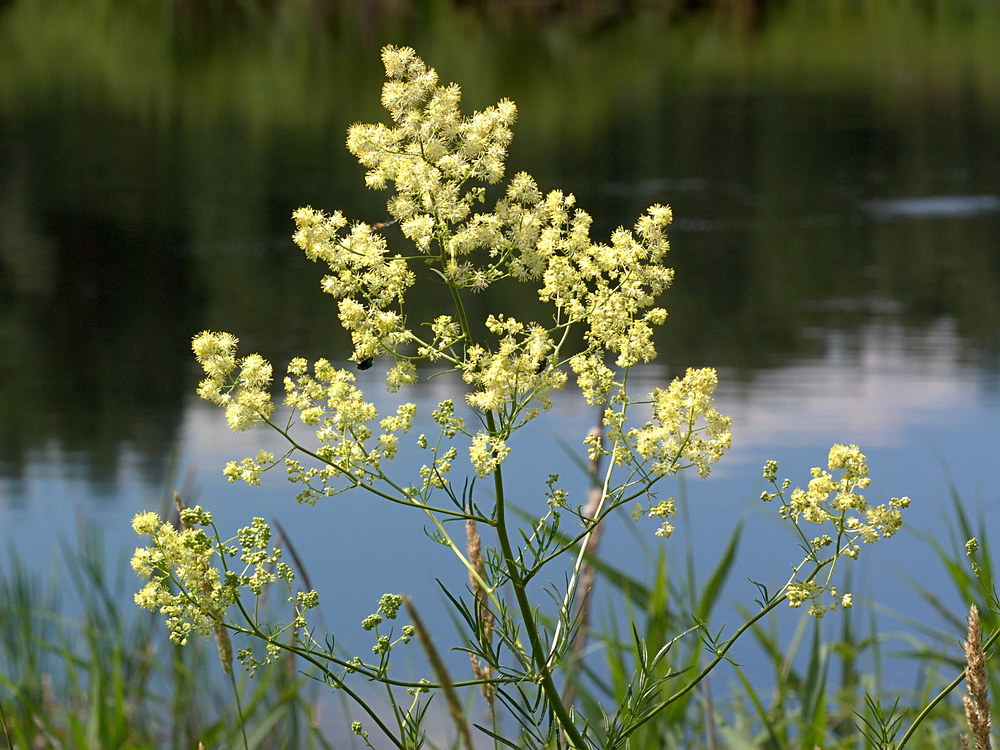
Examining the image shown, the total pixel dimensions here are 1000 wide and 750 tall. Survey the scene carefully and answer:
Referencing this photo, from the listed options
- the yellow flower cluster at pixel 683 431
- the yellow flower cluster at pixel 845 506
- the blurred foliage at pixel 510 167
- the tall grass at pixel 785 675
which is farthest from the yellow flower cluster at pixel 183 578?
the blurred foliage at pixel 510 167

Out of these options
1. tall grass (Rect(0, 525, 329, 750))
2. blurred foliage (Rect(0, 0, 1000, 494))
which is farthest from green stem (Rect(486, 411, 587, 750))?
blurred foliage (Rect(0, 0, 1000, 494))

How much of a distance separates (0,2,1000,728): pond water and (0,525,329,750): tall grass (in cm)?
28

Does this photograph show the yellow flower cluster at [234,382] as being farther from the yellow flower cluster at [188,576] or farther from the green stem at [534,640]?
the green stem at [534,640]

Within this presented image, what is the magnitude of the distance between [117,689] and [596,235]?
11428mm

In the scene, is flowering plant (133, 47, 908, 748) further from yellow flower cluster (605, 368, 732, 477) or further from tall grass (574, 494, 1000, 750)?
tall grass (574, 494, 1000, 750)

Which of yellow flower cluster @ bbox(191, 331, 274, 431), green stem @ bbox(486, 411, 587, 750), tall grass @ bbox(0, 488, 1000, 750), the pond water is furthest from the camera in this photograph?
the pond water

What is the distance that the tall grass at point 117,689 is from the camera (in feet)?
8.22

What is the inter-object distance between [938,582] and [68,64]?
31453 mm

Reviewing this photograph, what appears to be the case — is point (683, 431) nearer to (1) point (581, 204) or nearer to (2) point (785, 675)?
(2) point (785, 675)

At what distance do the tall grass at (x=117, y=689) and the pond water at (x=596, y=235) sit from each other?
0.90 feet

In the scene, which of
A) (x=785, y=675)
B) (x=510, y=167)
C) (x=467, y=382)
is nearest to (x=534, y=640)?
(x=467, y=382)

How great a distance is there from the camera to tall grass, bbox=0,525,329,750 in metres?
2.51

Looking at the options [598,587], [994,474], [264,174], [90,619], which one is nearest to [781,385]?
[994,474]

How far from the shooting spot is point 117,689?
2.41 m
